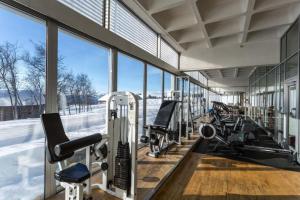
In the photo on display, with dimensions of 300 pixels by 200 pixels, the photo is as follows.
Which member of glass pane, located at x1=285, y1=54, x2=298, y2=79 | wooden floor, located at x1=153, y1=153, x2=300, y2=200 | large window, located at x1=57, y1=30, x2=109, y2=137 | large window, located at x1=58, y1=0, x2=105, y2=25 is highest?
large window, located at x1=58, y1=0, x2=105, y2=25

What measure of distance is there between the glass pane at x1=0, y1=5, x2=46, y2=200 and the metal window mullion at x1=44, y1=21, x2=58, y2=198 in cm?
5

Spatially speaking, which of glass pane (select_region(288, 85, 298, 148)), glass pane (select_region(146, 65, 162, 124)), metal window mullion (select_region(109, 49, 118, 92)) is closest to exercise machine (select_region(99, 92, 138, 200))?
metal window mullion (select_region(109, 49, 118, 92))

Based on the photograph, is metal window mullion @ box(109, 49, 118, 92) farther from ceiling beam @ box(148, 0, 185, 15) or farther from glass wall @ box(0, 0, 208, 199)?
ceiling beam @ box(148, 0, 185, 15)

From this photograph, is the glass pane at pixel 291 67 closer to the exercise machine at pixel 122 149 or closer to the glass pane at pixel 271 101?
the glass pane at pixel 271 101

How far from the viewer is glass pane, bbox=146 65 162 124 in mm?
5375

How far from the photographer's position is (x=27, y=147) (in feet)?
7.32

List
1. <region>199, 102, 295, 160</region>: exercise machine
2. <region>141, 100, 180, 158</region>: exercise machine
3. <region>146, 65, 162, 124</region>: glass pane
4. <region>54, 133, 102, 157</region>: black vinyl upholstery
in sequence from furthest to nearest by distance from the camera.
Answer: <region>146, 65, 162, 124</region>: glass pane
<region>199, 102, 295, 160</region>: exercise machine
<region>141, 100, 180, 158</region>: exercise machine
<region>54, 133, 102, 157</region>: black vinyl upholstery

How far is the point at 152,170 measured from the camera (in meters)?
3.36

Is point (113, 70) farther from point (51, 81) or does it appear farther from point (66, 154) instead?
point (66, 154)

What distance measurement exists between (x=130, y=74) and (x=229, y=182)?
9.27 ft

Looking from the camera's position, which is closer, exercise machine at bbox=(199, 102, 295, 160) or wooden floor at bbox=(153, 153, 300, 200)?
wooden floor at bbox=(153, 153, 300, 200)

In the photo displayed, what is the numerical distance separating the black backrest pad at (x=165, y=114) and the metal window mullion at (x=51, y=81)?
2453 millimetres

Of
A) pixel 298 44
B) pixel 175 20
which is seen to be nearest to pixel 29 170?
pixel 175 20

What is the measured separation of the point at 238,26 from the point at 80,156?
204 inches
